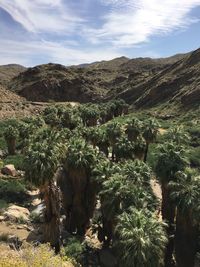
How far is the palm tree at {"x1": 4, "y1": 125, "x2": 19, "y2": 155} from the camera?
70375 mm

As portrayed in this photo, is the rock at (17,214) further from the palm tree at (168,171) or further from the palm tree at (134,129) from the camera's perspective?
the palm tree at (134,129)

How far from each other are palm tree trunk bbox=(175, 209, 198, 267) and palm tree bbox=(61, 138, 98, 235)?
9.84 m

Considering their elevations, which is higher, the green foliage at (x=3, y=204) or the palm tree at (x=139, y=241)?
the palm tree at (x=139, y=241)

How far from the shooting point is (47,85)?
190000 millimetres

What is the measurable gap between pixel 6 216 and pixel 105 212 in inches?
535

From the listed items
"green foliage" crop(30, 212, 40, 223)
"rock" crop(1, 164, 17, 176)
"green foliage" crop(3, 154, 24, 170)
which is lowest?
"green foliage" crop(30, 212, 40, 223)

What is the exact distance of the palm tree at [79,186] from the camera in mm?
41594

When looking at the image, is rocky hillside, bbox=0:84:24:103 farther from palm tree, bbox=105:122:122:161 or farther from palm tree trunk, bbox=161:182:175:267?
palm tree trunk, bbox=161:182:175:267

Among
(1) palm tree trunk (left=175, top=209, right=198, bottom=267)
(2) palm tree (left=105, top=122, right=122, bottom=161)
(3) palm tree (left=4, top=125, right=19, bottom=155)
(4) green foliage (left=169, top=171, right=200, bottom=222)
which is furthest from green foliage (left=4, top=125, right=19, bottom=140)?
(1) palm tree trunk (left=175, top=209, right=198, bottom=267)

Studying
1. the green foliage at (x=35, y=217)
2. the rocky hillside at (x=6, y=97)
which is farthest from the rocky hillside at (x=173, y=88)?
the green foliage at (x=35, y=217)

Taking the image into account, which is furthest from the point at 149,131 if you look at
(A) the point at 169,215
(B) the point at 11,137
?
(A) the point at 169,215

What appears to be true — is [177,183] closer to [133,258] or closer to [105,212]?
[105,212]

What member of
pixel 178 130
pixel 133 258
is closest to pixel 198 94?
pixel 178 130

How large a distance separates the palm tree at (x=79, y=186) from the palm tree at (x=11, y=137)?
1145 inches
